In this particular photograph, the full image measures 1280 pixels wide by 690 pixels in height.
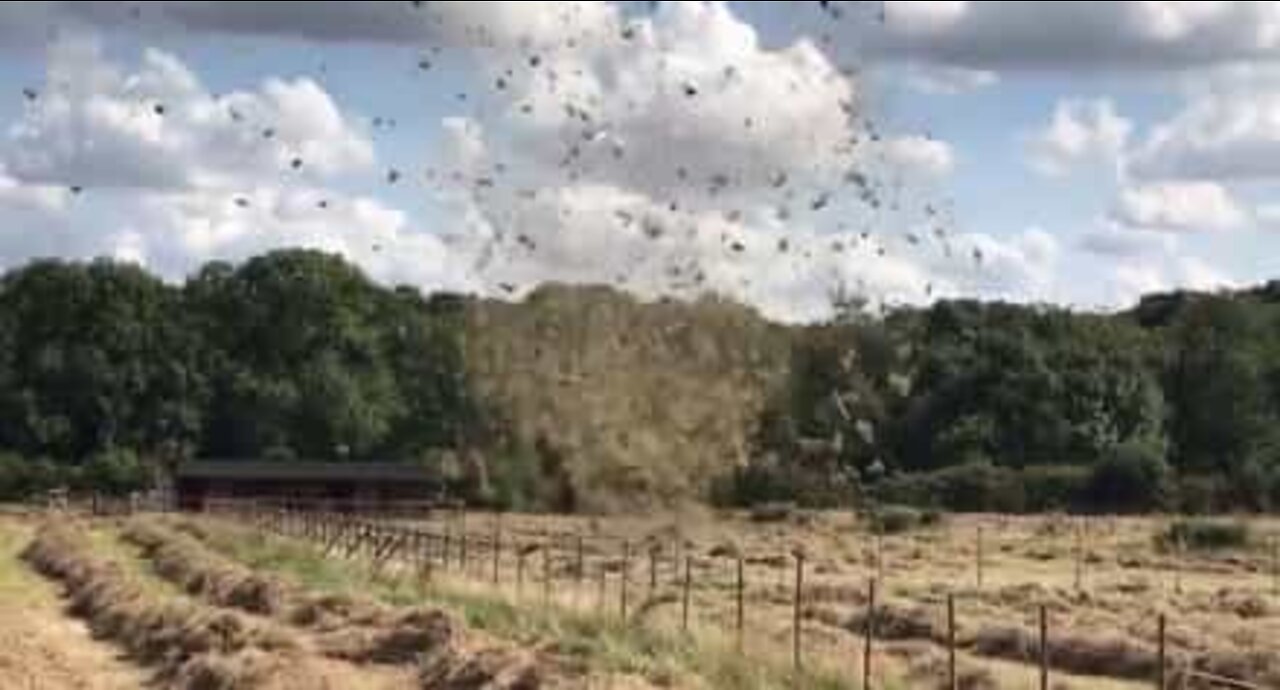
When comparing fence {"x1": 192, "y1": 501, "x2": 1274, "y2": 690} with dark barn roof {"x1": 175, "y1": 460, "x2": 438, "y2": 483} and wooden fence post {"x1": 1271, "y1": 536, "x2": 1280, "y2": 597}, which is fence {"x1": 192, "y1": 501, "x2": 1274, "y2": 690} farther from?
dark barn roof {"x1": 175, "y1": 460, "x2": 438, "y2": 483}

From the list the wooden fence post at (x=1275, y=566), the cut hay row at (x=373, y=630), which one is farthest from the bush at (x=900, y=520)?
the cut hay row at (x=373, y=630)

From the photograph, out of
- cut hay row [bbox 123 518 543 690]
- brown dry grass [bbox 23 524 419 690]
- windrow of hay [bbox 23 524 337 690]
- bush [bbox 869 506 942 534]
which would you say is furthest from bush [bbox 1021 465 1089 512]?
brown dry grass [bbox 23 524 419 690]

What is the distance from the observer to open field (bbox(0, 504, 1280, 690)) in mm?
35156

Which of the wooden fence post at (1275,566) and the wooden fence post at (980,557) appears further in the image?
the wooden fence post at (980,557)

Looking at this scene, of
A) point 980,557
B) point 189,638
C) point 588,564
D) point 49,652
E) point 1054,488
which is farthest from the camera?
point 1054,488

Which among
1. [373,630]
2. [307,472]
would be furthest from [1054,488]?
[373,630]

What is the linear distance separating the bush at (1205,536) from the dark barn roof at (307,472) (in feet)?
143

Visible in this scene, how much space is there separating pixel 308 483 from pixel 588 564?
58.5m

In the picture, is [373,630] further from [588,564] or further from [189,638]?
[588,564]

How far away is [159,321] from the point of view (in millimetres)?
149750

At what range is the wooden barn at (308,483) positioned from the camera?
126 meters

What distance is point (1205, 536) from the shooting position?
9500cm

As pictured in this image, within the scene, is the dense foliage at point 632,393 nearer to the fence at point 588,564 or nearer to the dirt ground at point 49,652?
the fence at point 588,564

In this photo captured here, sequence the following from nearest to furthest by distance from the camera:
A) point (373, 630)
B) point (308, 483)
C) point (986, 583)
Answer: point (373, 630) < point (986, 583) < point (308, 483)
